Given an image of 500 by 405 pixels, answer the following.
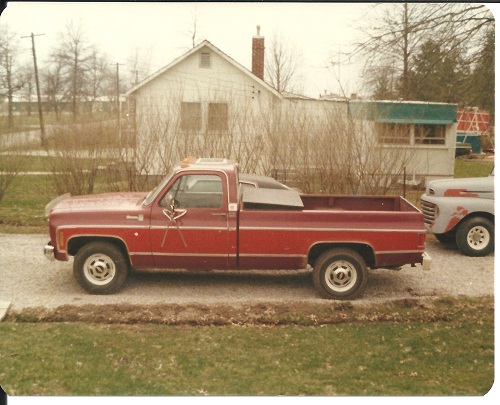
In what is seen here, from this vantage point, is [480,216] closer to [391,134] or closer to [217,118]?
[391,134]

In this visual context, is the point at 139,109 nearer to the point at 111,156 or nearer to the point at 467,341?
the point at 111,156

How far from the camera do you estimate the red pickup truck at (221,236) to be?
8.07m

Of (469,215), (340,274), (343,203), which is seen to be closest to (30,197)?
(343,203)

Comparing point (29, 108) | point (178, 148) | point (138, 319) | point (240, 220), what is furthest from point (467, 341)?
point (29, 108)

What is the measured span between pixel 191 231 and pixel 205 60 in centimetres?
1505

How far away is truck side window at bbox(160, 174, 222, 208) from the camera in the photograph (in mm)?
8172

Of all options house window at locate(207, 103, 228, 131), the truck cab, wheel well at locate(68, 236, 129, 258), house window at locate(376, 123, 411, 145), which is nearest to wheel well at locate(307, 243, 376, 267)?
wheel well at locate(68, 236, 129, 258)

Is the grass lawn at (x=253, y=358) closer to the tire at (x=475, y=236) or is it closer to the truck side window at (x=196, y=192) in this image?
the truck side window at (x=196, y=192)

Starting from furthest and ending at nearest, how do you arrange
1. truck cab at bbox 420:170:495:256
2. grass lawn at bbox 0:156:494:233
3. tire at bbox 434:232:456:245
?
1. grass lawn at bbox 0:156:494:233
2. tire at bbox 434:232:456:245
3. truck cab at bbox 420:170:495:256

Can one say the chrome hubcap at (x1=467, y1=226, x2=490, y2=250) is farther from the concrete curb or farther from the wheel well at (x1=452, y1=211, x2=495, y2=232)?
the concrete curb

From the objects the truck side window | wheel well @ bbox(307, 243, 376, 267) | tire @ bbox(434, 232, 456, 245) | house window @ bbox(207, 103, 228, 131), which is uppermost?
house window @ bbox(207, 103, 228, 131)

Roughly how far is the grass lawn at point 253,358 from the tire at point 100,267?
126 cm

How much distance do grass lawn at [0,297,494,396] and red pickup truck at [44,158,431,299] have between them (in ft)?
3.55

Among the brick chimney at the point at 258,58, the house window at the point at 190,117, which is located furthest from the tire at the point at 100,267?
the brick chimney at the point at 258,58
